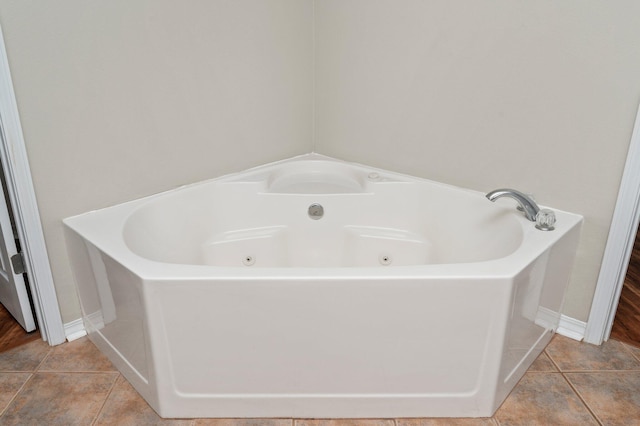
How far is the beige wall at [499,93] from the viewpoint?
1610mm

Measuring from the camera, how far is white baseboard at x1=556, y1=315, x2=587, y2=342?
1.90 meters

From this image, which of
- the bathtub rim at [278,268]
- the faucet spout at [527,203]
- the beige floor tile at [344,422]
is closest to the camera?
the bathtub rim at [278,268]

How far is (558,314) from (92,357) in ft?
6.15

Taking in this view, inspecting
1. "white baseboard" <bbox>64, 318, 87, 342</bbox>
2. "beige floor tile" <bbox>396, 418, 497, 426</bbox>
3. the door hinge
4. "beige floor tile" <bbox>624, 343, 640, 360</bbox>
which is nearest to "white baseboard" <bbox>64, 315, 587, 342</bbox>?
"white baseboard" <bbox>64, 318, 87, 342</bbox>

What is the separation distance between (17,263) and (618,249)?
2.28 m

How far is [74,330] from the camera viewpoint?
1.89 metres

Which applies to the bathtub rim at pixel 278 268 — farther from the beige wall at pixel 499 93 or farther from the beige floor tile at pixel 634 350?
the beige floor tile at pixel 634 350

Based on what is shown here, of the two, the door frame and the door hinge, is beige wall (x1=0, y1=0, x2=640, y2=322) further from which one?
the door hinge

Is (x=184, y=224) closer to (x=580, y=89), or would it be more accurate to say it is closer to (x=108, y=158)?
(x=108, y=158)

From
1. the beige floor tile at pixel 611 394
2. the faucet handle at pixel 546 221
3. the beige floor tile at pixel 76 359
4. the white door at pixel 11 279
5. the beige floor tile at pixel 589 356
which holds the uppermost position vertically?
the faucet handle at pixel 546 221

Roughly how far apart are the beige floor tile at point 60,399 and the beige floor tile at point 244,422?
1.21 feet

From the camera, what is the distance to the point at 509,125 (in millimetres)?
1862

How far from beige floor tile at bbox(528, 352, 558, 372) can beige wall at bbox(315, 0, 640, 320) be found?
261 millimetres

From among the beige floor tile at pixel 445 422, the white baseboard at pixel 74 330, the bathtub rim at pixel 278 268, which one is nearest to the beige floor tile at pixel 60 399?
the white baseboard at pixel 74 330
